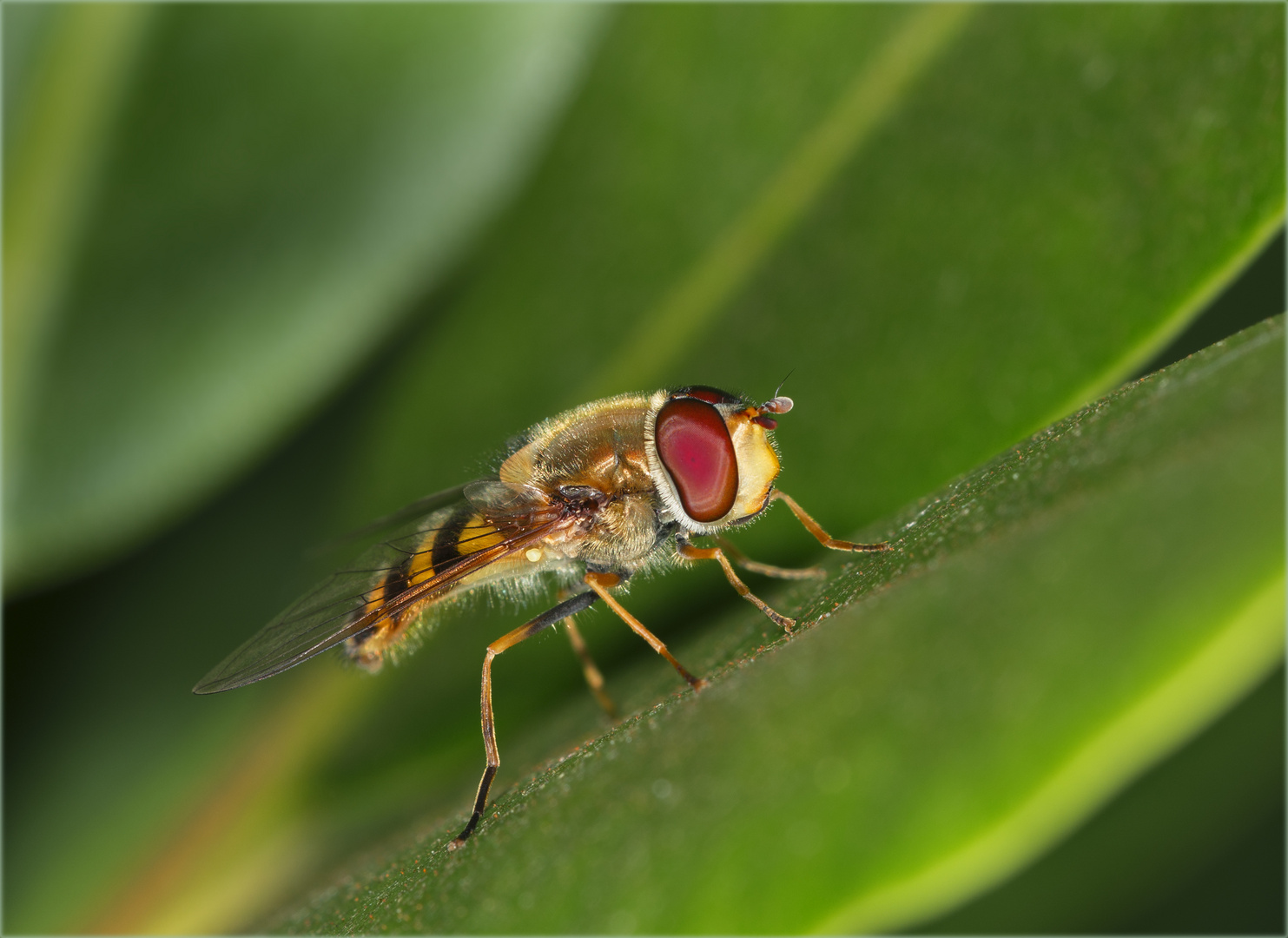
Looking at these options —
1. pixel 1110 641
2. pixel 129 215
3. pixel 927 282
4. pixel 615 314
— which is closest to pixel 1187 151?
pixel 927 282

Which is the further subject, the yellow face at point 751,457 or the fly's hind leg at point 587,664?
the fly's hind leg at point 587,664

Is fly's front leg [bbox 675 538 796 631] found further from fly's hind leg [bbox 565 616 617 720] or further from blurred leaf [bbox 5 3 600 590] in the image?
blurred leaf [bbox 5 3 600 590]

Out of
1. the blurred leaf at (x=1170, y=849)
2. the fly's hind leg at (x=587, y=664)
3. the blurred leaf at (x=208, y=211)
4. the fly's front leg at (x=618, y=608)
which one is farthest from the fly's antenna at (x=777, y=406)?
the blurred leaf at (x=1170, y=849)

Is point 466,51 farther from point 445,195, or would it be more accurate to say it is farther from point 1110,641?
point 1110,641

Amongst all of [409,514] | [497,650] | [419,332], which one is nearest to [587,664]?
[497,650]

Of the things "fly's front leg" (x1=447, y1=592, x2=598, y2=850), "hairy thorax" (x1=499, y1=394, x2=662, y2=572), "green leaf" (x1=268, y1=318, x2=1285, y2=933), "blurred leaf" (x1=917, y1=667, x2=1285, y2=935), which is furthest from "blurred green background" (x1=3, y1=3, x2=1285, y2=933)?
"green leaf" (x1=268, y1=318, x2=1285, y2=933)

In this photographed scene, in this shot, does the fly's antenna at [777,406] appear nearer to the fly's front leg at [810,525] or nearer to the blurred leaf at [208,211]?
the fly's front leg at [810,525]
